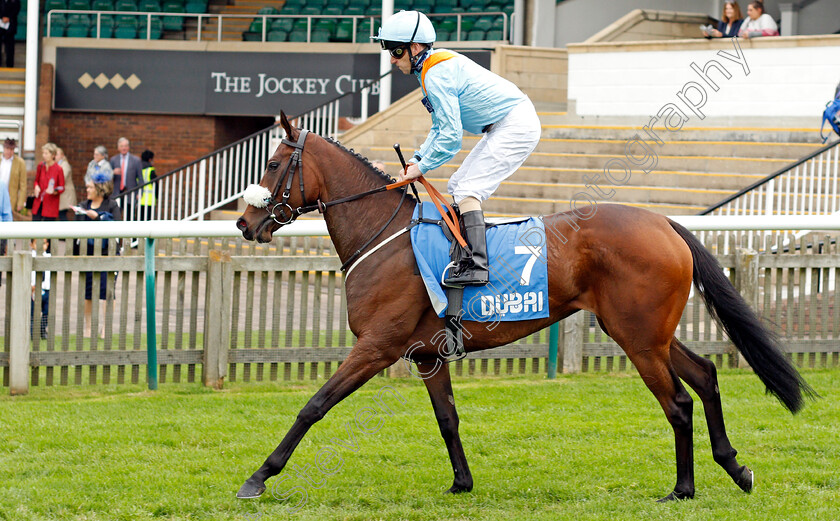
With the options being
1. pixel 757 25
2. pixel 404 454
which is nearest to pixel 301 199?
pixel 404 454

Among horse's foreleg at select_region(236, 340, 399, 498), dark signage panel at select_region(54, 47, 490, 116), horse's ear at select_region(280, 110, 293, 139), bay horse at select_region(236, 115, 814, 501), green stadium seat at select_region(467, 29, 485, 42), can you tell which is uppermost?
green stadium seat at select_region(467, 29, 485, 42)

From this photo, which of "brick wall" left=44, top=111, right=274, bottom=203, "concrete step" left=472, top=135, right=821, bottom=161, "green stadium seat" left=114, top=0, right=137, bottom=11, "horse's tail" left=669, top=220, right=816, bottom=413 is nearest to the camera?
"horse's tail" left=669, top=220, right=816, bottom=413

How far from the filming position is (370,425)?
20.6 ft

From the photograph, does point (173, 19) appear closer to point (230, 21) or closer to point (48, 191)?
point (230, 21)

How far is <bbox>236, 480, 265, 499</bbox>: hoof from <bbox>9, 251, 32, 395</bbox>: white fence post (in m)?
2.81

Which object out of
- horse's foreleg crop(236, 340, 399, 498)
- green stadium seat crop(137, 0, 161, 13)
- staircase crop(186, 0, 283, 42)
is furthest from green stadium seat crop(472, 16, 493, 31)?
horse's foreleg crop(236, 340, 399, 498)

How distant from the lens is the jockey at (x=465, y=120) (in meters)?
4.95

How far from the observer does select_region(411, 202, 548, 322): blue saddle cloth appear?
16.6ft

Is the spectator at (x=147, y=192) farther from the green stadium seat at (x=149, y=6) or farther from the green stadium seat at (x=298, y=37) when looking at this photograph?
the green stadium seat at (x=149, y=6)

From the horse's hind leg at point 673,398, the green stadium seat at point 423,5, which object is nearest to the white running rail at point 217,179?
the green stadium seat at point 423,5

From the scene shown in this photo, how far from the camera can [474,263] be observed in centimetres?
498

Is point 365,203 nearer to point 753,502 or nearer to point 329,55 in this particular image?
point 753,502

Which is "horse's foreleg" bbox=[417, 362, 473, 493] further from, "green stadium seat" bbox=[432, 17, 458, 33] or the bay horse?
"green stadium seat" bbox=[432, 17, 458, 33]

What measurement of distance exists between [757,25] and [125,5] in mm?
13246
